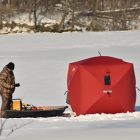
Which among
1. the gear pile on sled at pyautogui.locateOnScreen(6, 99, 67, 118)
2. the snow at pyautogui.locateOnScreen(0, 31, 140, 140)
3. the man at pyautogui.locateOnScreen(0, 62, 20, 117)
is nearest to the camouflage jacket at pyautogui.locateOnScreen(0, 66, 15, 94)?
the man at pyautogui.locateOnScreen(0, 62, 20, 117)

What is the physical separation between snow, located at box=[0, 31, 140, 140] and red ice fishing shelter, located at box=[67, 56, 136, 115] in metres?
0.35

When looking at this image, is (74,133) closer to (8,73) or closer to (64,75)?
(8,73)

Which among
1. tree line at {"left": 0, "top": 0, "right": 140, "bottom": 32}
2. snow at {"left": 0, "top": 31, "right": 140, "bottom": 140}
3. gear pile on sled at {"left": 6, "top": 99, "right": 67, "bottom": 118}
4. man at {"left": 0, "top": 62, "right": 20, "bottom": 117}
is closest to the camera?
snow at {"left": 0, "top": 31, "right": 140, "bottom": 140}

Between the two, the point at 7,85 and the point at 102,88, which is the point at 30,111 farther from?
the point at 102,88

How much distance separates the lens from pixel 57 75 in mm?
23688

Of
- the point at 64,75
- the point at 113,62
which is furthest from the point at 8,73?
the point at 64,75

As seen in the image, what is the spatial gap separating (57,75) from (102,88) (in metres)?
11.5

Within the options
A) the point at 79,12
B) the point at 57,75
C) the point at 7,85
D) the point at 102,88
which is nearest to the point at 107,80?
the point at 102,88

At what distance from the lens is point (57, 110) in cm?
1271

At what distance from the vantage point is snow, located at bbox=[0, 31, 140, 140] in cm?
934

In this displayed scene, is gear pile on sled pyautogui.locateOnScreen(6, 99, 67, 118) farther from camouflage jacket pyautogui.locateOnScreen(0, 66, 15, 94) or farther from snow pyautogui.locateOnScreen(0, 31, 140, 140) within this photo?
snow pyautogui.locateOnScreen(0, 31, 140, 140)

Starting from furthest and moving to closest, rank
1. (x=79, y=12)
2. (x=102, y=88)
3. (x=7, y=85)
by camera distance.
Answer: (x=79, y=12), (x=7, y=85), (x=102, y=88)

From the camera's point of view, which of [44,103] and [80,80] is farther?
[44,103]

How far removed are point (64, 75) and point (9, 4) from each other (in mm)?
24086
